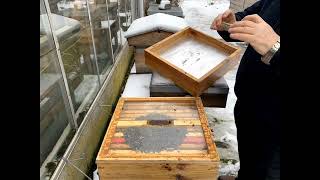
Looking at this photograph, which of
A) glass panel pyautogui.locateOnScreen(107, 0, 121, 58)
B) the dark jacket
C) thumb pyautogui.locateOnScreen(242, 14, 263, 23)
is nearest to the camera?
thumb pyautogui.locateOnScreen(242, 14, 263, 23)

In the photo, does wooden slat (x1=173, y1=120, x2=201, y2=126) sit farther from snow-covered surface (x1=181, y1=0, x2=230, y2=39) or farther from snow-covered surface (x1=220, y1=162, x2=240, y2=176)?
snow-covered surface (x1=181, y1=0, x2=230, y2=39)

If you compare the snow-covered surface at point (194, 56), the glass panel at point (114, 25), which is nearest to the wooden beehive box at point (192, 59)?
the snow-covered surface at point (194, 56)

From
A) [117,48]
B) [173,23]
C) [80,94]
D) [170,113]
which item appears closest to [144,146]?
[170,113]

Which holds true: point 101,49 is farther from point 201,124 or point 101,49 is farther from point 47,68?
point 201,124

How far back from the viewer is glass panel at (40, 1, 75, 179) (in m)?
1.64

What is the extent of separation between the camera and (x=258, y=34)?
5.13ft

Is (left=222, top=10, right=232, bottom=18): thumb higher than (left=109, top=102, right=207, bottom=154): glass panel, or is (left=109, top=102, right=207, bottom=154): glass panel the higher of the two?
(left=222, top=10, right=232, bottom=18): thumb

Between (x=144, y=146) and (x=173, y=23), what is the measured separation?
2.05 meters

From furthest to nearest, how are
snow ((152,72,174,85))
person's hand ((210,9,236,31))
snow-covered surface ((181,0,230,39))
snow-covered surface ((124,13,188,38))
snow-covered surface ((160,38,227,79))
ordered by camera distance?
snow-covered surface ((181,0,230,39)) → snow-covered surface ((124,13,188,38)) → snow ((152,72,174,85)) → snow-covered surface ((160,38,227,79)) → person's hand ((210,9,236,31))

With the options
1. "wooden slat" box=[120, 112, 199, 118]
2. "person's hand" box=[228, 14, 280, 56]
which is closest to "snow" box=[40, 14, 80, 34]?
"wooden slat" box=[120, 112, 199, 118]

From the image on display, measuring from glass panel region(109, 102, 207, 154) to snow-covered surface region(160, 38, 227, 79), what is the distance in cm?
41

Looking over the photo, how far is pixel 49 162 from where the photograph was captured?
1.74m

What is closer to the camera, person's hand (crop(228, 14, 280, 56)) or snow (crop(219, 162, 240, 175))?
person's hand (crop(228, 14, 280, 56))

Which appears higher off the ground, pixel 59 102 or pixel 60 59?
pixel 60 59
